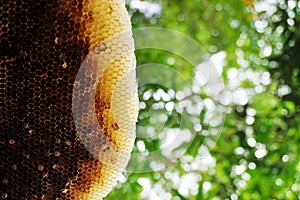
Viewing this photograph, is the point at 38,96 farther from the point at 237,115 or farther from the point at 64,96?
the point at 237,115

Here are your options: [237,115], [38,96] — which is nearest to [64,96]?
[38,96]

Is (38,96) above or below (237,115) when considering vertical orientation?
below

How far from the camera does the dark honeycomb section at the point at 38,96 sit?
19.9 inches

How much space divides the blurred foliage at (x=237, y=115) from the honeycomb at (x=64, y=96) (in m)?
0.96

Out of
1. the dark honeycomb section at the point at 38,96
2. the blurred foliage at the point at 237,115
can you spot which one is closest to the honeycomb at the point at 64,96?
the dark honeycomb section at the point at 38,96

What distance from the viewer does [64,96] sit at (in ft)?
1.72

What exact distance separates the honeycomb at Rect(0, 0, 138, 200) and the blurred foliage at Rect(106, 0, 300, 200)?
3.15 feet

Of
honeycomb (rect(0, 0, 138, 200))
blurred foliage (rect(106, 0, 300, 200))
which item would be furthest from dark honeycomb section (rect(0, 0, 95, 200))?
blurred foliage (rect(106, 0, 300, 200))

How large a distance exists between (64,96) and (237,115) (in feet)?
5.13

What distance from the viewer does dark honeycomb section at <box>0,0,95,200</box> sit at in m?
0.50

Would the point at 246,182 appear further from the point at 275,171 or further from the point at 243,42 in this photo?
the point at 243,42

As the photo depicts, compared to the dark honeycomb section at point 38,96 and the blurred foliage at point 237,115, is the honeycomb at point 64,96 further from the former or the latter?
the blurred foliage at point 237,115

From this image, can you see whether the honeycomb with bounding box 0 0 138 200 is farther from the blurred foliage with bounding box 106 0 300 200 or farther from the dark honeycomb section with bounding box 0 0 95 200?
the blurred foliage with bounding box 106 0 300 200

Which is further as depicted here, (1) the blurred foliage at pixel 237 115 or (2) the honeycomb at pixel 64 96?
(1) the blurred foliage at pixel 237 115
